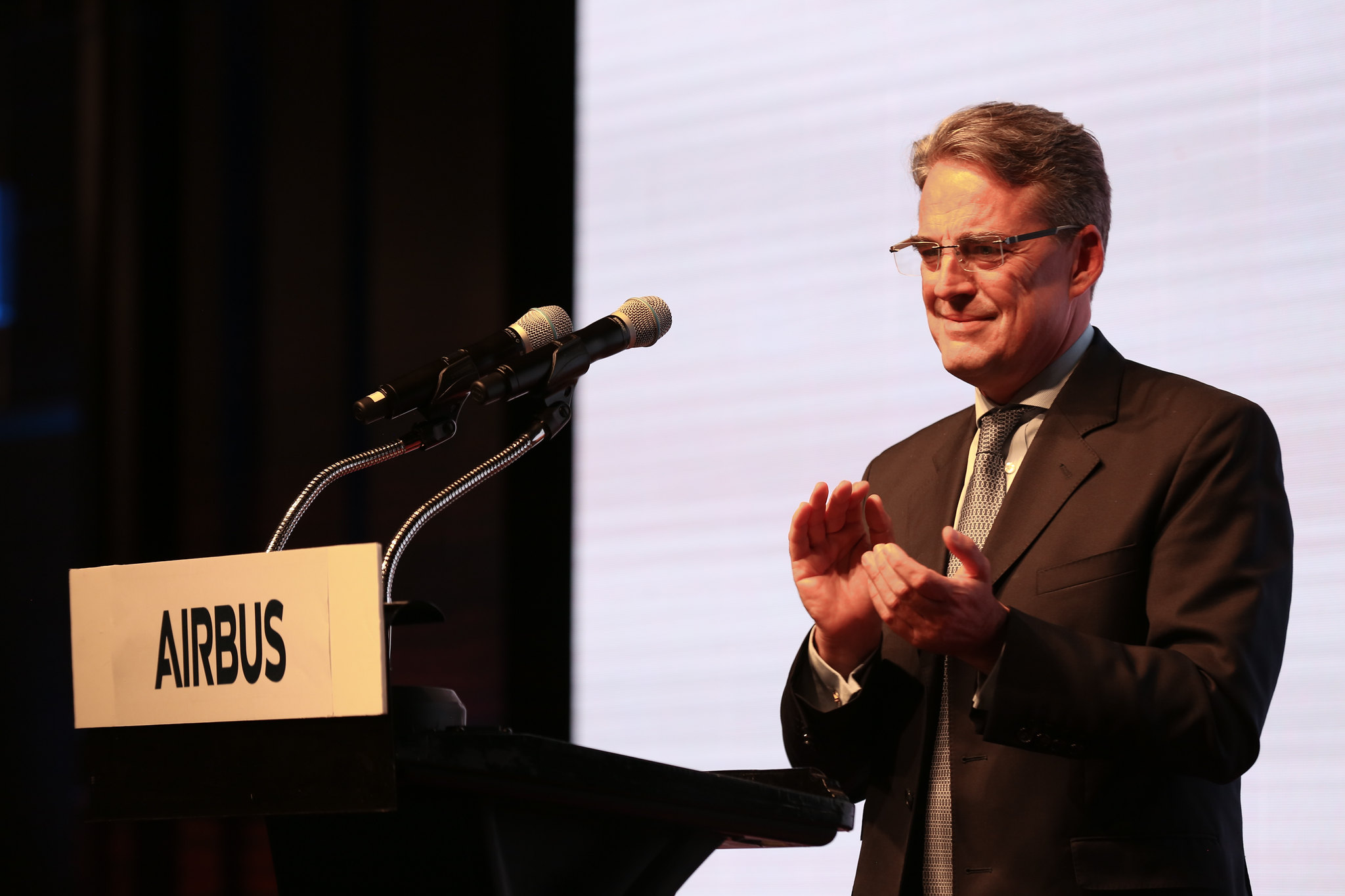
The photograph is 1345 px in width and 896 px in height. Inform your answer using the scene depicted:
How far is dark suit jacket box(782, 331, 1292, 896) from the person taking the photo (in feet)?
4.71

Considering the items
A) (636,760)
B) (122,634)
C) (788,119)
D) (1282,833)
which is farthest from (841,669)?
(788,119)

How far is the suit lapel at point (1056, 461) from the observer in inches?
65.7

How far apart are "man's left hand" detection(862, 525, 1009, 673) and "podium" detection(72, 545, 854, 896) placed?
23 cm

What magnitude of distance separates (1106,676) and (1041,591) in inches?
8.4

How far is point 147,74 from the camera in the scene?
4.16 meters

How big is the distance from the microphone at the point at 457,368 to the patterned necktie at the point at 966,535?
0.60 m

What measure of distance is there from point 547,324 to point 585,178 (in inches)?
79.4

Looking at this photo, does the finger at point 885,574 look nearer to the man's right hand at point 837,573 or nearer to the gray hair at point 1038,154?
the man's right hand at point 837,573

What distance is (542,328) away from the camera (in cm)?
155

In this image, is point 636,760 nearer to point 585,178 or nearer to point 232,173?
point 585,178

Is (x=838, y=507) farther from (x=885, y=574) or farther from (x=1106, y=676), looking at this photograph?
(x=1106, y=676)

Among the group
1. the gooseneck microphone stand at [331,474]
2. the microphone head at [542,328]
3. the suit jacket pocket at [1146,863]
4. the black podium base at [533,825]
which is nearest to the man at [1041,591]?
the suit jacket pocket at [1146,863]

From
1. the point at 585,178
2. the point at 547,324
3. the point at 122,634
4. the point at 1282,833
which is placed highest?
the point at 585,178

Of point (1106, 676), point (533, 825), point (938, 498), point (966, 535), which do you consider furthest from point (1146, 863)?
point (533, 825)
